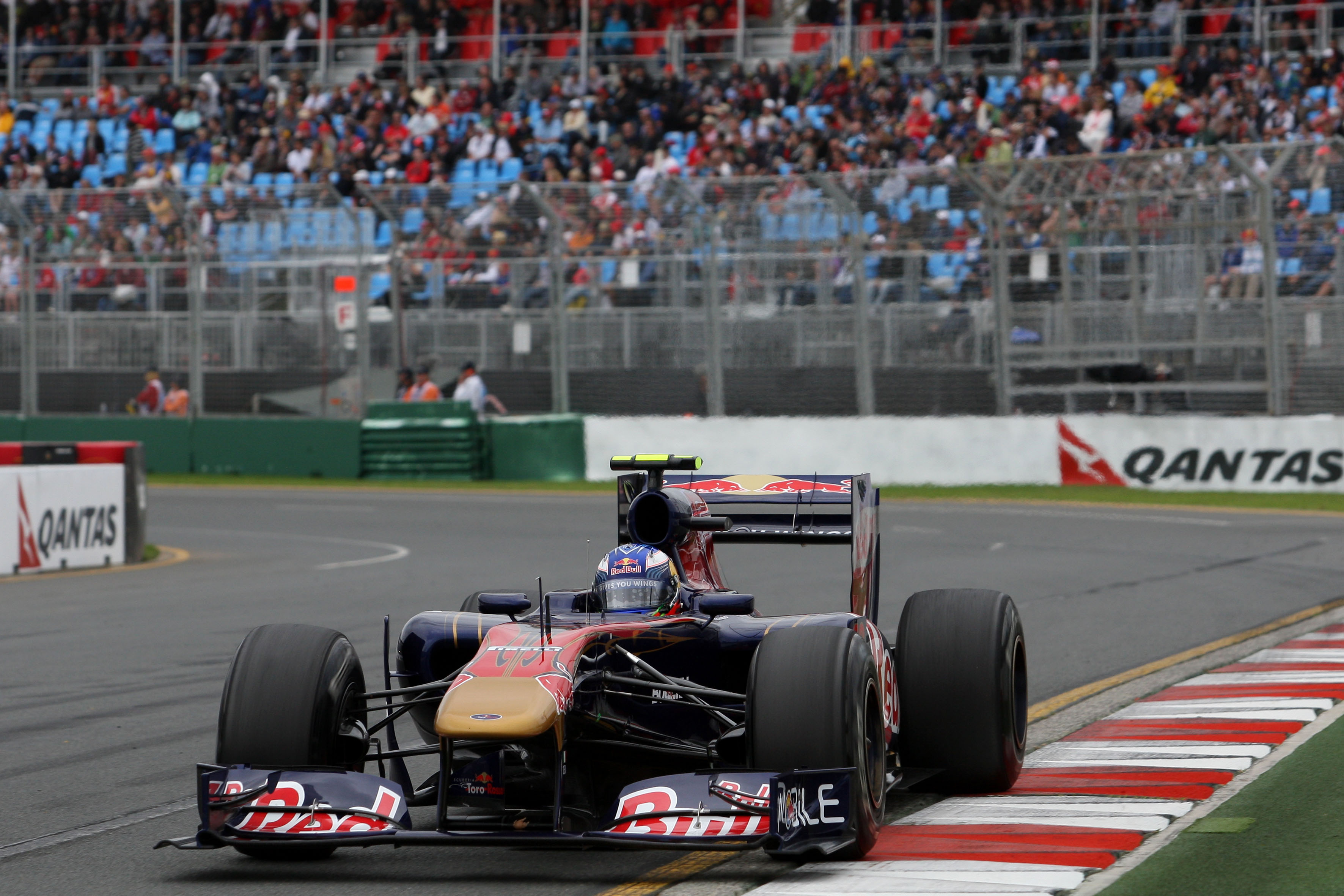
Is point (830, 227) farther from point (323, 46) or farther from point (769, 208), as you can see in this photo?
point (323, 46)

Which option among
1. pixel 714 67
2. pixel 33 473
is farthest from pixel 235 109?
pixel 33 473

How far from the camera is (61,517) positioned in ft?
53.2

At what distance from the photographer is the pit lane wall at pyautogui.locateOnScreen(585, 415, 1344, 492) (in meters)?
22.0

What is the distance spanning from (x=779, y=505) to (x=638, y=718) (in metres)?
1.89

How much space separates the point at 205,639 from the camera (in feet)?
36.3

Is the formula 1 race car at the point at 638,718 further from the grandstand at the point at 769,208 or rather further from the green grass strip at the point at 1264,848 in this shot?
the grandstand at the point at 769,208

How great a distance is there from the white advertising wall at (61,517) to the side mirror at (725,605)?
11.1 metres

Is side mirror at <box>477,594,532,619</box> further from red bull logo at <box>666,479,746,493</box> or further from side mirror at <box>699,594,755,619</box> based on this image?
red bull logo at <box>666,479,746,493</box>

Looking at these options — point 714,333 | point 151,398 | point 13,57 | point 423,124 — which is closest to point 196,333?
point 151,398

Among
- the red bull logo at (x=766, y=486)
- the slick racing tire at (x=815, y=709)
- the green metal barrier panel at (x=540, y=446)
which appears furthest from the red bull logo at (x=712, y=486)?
the green metal barrier panel at (x=540, y=446)

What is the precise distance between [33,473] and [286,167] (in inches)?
791

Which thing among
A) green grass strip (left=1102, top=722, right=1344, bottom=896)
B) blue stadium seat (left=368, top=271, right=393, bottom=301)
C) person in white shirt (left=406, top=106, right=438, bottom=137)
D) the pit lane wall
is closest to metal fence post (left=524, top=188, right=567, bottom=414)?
the pit lane wall

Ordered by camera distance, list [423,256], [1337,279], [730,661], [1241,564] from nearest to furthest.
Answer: [730,661] < [1241,564] < [1337,279] < [423,256]

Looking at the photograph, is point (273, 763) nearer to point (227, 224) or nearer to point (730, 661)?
point (730, 661)
